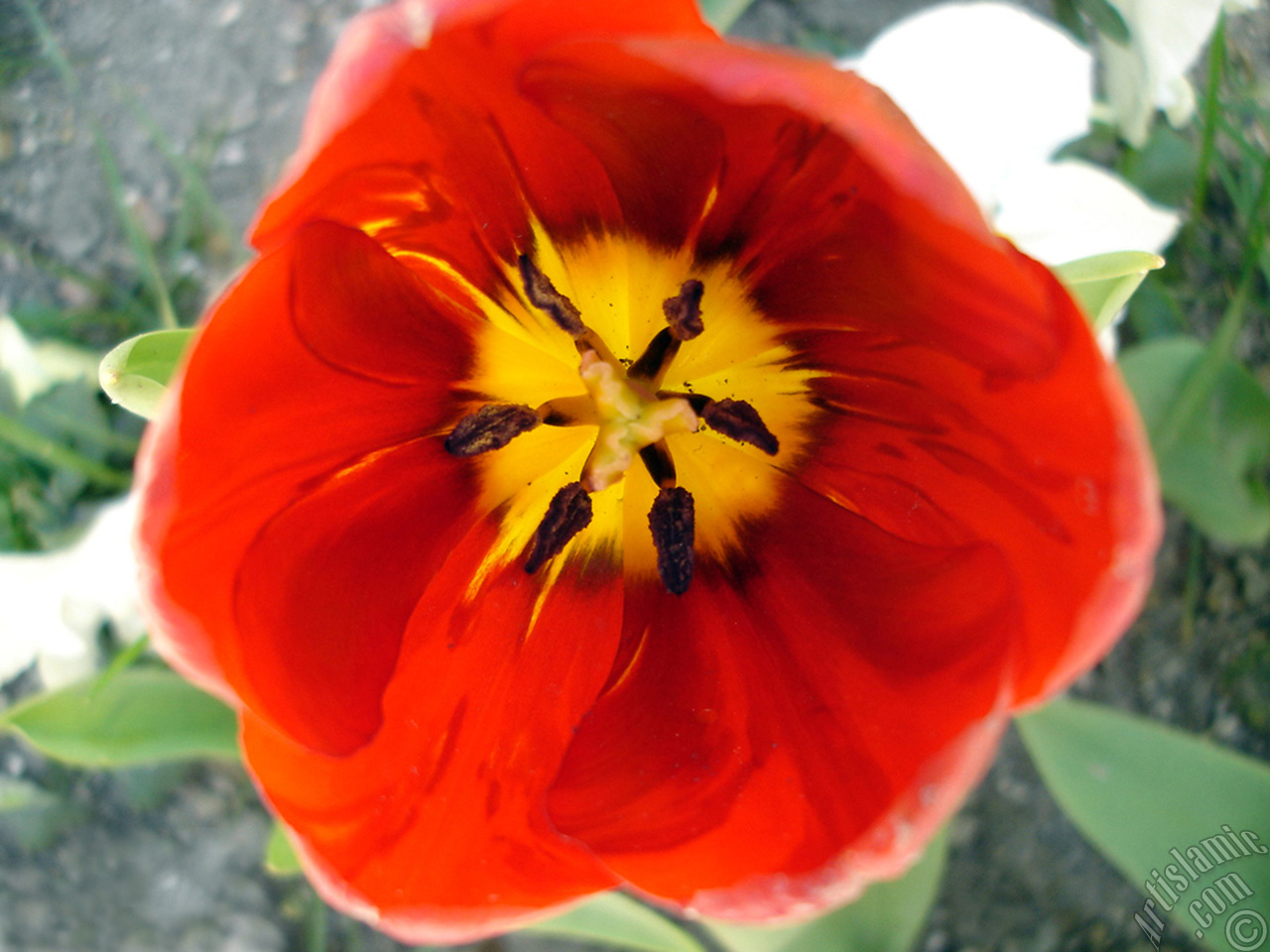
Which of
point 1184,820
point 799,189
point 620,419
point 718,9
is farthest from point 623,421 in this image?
point 1184,820

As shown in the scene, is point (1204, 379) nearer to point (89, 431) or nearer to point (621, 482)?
point (621, 482)

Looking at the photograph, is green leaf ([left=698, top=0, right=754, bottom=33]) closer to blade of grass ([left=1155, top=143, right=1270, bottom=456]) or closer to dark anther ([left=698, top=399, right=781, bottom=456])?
dark anther ([left=698, top=399, right=781, bottom=456])

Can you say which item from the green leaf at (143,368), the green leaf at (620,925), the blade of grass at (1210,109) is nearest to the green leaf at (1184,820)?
the green leaf at (620,925)

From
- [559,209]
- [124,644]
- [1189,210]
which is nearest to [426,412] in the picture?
[559,209]

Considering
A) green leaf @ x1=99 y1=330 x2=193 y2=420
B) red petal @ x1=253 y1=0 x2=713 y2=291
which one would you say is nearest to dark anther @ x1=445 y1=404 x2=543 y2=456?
red petal @ x1=253 y1=0 x2=713 y2=291

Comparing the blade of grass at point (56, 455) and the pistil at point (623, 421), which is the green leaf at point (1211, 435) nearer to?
the pistil at point (623, 421)
